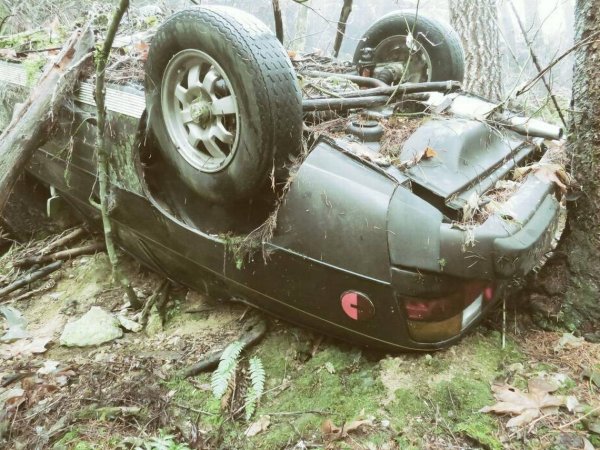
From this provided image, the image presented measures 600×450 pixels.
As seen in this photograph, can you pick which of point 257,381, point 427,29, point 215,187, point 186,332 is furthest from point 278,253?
point 427,29

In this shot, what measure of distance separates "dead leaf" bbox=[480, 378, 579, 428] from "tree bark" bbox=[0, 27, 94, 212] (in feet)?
10.2

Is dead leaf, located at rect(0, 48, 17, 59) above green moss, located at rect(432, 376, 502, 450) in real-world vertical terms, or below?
above

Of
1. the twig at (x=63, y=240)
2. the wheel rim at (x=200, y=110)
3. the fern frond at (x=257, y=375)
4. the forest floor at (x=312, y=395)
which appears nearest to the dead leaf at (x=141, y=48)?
the wheel rim at (x=200, y=110)

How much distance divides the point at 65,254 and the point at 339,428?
3.20 metres

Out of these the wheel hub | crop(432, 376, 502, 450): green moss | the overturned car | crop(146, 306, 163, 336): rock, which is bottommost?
crop(146, 306, 163, 336): rock

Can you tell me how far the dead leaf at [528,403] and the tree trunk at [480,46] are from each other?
432 cm

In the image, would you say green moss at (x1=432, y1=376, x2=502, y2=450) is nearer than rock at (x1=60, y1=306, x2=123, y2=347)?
Yes

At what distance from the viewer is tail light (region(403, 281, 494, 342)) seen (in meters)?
2.21

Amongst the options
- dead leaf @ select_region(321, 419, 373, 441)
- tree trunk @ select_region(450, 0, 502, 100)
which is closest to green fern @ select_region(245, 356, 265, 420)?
dead leaf @ select_region(321, 419, 373, 441)

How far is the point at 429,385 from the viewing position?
7.64 ft

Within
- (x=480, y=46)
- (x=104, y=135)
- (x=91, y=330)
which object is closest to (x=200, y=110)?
(x=104, y=135)

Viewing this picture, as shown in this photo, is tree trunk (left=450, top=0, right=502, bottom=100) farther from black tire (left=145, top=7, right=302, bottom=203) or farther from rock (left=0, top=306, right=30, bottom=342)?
rock (left=0, top=306, right=30, bottom=342)

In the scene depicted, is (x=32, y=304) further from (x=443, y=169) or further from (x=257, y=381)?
(x=443, y=169)

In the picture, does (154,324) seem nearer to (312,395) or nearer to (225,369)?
(225,369)
